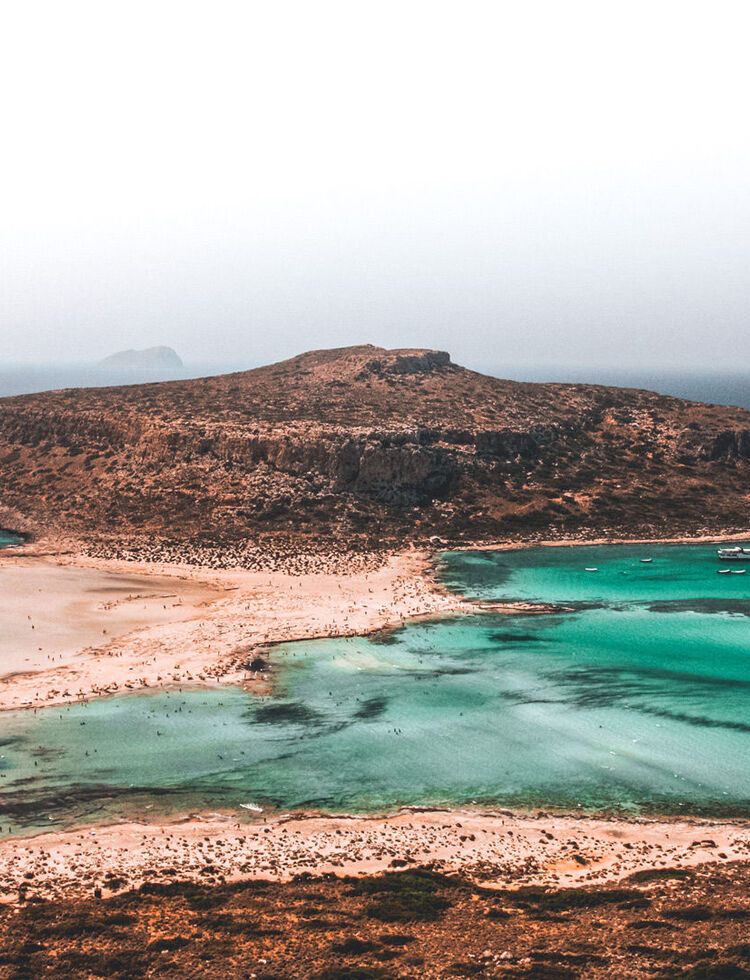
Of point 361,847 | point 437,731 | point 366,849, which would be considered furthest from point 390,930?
point 437,731

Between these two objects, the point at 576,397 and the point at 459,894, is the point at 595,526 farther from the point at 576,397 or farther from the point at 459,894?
the point at 459,894

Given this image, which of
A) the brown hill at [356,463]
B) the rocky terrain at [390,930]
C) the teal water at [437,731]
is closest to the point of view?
the rocky terrain at [390,930]

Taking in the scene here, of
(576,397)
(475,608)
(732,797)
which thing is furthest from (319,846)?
(576,397)

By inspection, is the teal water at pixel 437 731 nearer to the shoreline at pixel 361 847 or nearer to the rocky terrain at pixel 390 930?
the shoreline at pixel 361 847

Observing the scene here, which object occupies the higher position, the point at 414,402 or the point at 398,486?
the point at 414,402

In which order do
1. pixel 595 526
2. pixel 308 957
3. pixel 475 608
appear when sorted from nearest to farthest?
pixel 308 957 → pixel 475 608 → pixel 595 526

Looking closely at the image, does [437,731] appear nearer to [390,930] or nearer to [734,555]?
[390,930]

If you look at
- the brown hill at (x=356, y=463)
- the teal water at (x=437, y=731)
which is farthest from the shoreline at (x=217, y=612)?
the brown hill at (x=356, y=463)
